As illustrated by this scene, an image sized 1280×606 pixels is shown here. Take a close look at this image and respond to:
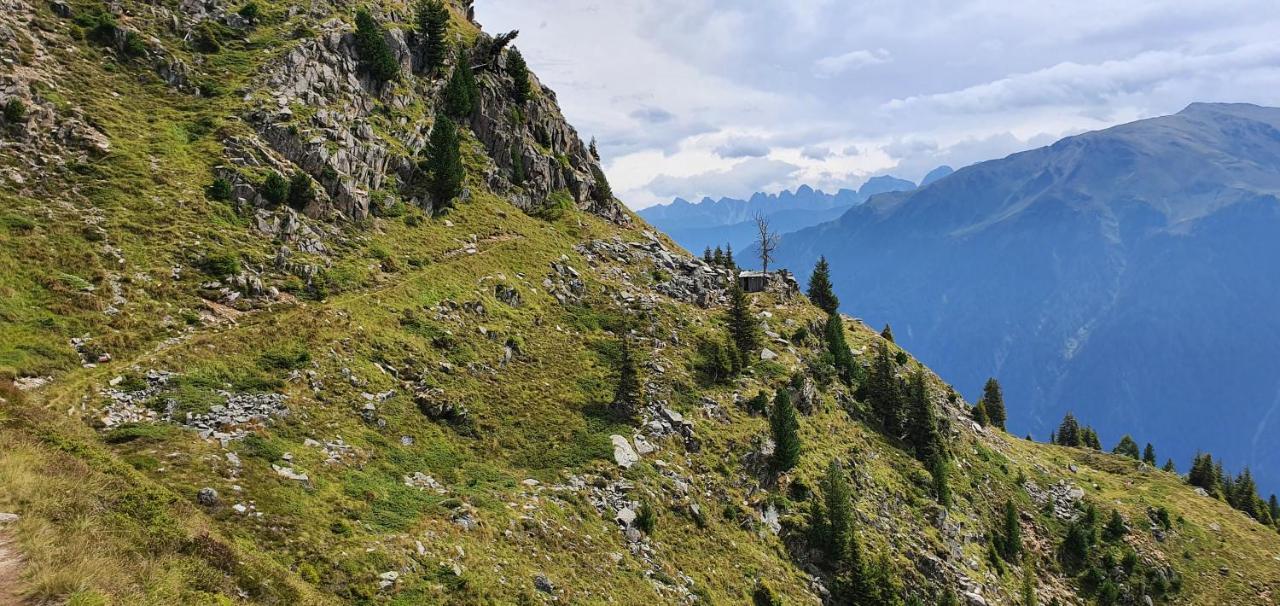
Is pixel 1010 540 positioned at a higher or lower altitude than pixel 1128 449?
lower

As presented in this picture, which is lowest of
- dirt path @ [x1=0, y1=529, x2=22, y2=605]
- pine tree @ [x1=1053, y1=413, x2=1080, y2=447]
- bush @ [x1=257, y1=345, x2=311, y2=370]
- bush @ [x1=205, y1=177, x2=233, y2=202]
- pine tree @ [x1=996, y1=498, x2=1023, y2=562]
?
dirt path @ [x1=0, y1=529, x2=22, y2=605]

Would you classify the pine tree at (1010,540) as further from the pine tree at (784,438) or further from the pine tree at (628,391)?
the pine tree at (628,391)

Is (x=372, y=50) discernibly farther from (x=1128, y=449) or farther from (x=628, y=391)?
(x=1128, y=449)

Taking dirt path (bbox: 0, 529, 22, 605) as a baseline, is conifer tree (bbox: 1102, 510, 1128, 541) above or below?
above

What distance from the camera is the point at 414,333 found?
44688 millimetres

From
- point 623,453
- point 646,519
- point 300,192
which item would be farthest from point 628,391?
point 300,192

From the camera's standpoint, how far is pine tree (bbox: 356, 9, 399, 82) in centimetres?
6844

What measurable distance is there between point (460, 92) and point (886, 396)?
6741 centimetres

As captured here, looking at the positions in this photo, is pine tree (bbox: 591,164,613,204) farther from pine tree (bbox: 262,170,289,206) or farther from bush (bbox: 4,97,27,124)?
bush (bbox: 4,97,27,124)

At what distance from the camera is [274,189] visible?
1930 inches

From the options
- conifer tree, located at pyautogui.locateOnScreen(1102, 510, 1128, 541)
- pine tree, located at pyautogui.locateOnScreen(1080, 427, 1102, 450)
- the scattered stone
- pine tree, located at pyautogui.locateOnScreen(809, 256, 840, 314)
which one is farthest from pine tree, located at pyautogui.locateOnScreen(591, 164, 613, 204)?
pine tree, located at pyautogui.locateOnScreen(1080, 427, 1102, 450)

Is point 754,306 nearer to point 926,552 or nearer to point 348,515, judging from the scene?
point 926,552

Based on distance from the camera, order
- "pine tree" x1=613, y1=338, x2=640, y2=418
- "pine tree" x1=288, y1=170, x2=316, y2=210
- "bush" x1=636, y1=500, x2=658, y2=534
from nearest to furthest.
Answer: "bush" x1=636, y1=500, x2=658, y2=534, "pine tree" x1=613, y1=338, x2=640, y2=418, "pine tree" x1=288, y1=170, x2=316, y2=210

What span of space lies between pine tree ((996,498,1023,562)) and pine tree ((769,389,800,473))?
30.1 meters
